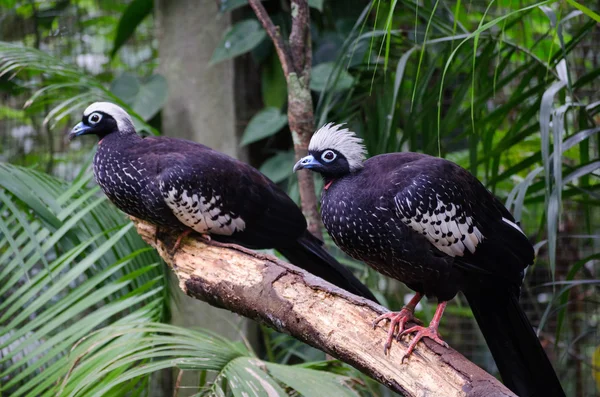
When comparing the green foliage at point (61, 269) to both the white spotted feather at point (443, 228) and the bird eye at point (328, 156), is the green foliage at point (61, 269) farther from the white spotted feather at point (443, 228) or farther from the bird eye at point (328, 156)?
the white spotted feather at point (443, 228)

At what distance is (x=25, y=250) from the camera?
8.40 ft

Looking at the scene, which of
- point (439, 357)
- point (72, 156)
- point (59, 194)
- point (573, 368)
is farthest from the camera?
point (72, 156)

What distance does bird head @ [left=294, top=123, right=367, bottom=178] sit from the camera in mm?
2186

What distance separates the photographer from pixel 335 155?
2.19m

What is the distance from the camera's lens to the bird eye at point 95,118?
278 centimetres

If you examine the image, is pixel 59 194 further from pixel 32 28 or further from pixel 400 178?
pixel 32 28

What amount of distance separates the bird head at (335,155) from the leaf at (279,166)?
1405mm

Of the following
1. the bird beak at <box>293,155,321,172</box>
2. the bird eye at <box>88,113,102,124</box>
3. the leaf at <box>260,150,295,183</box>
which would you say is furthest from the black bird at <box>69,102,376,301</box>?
the leaf at <box>260,150,295,183</box>

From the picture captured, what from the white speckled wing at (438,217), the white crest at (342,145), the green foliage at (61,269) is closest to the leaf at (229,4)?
the green foliage at (61,269)

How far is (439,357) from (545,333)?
299 cm

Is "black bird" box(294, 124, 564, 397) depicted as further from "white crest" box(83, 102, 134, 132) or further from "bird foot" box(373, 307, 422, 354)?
"white crest" box(83, 102, 134, 132)

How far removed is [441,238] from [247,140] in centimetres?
182

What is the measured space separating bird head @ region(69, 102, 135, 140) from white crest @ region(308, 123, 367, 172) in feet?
3.13

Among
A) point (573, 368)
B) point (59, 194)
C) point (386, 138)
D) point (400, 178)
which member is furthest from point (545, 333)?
point (59, 194)
